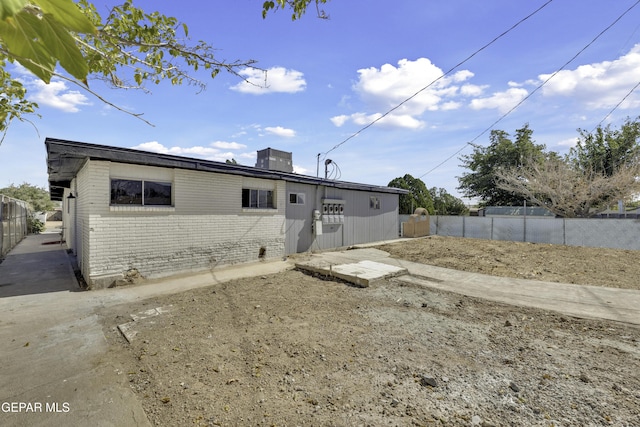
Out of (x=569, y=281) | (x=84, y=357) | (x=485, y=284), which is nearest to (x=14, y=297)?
(x=84, y=357)

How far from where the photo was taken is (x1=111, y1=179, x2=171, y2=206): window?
6.41 metres

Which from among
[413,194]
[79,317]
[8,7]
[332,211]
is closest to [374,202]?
[332,211]

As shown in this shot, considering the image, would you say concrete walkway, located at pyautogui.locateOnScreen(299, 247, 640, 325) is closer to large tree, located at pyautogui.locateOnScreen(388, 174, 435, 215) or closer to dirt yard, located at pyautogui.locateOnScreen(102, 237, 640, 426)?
dirt yard, located at pyautogui.locateOnScreen(102, 237, 640, 426)

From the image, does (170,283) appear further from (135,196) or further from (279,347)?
(279,347)

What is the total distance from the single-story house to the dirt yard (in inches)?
76.3

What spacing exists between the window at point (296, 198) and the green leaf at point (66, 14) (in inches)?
382

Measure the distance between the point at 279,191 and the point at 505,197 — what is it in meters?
24.7

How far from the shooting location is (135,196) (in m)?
Result: 6.66

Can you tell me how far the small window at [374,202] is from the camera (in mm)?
14002

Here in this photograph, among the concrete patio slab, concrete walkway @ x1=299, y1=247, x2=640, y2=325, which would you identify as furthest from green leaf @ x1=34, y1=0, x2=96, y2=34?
concrete walkway @ x1=299, y1=247, x2=640, y2=325

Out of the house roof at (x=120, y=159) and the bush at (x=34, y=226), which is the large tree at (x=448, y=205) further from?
the bush at (x=34, y=226)

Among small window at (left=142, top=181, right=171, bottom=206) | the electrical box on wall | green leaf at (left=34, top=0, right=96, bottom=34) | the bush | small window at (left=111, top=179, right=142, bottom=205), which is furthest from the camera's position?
the bush

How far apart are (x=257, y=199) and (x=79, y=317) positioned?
17.8 feet

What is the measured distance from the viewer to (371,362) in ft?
10.6
